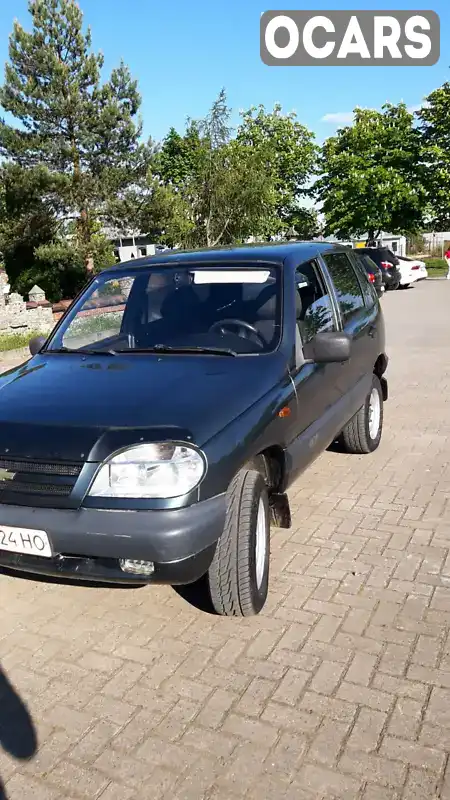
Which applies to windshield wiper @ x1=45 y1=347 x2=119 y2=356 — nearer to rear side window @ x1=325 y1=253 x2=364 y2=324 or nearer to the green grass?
rear side window @ x1=325 y1=253 x2=364 y2=324

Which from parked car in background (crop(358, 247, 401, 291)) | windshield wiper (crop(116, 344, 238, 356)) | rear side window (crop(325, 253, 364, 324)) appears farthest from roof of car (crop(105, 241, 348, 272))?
parked car in background (crop(358, 247, 401, 291))

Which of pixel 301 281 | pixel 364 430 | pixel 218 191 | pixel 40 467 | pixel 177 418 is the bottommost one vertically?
pixel 364 430

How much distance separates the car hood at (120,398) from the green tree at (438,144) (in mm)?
42473

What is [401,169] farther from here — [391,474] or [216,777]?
[216,777]

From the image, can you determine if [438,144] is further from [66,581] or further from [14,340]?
[66,581]

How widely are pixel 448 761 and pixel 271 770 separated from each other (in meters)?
0.67

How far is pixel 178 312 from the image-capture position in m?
4.31

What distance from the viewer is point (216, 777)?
8.25ft

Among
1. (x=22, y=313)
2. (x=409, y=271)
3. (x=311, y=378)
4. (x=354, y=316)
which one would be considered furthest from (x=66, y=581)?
(x=409, y=271)

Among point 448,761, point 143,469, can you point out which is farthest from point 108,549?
point 448,761

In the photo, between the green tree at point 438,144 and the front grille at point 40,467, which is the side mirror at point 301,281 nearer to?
the front grille at point 40,467

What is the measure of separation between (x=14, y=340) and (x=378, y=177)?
34763mm

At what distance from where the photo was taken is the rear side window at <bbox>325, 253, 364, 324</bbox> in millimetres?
5230

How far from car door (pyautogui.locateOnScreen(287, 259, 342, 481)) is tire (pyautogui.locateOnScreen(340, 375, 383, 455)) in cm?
113
